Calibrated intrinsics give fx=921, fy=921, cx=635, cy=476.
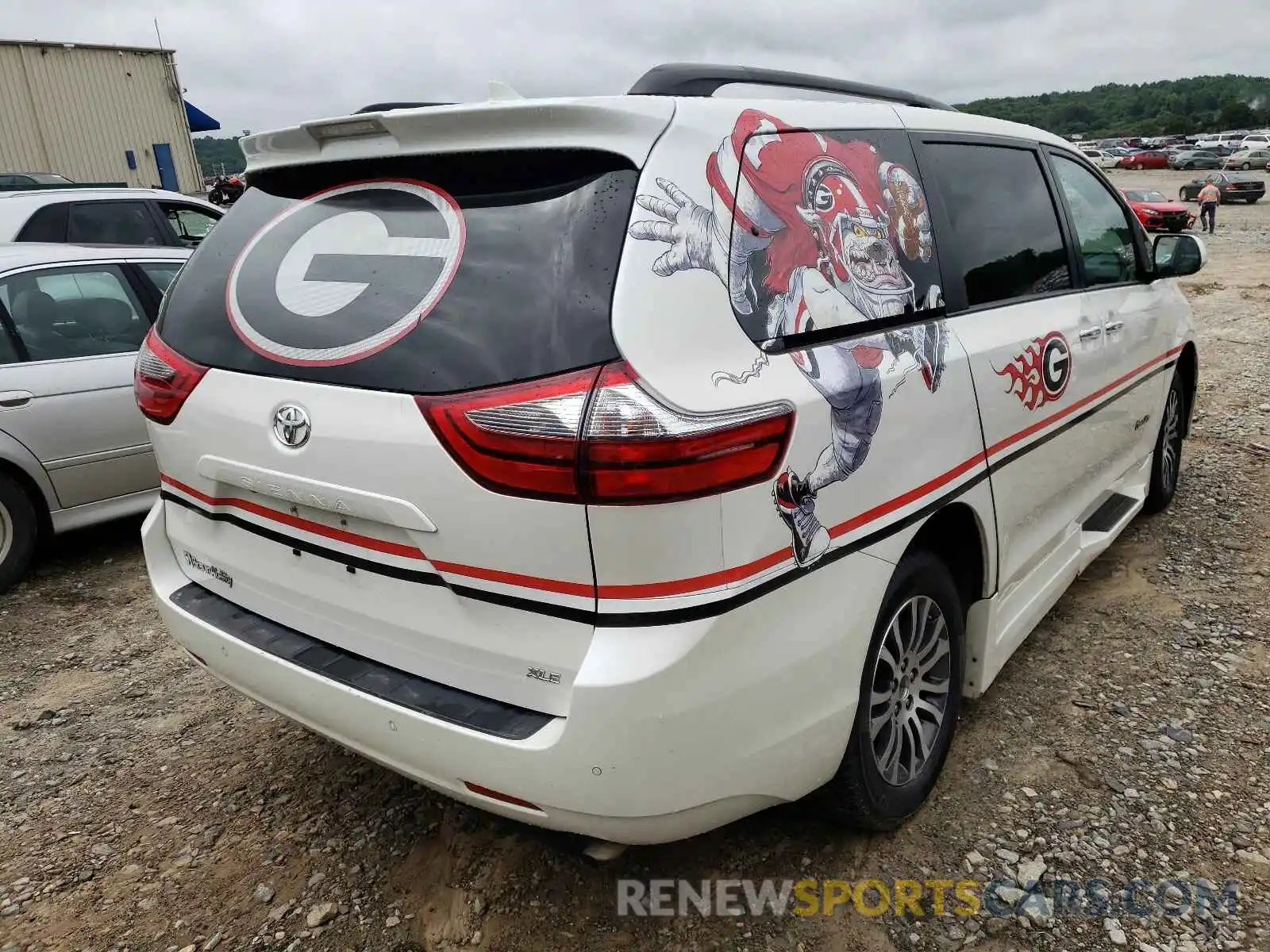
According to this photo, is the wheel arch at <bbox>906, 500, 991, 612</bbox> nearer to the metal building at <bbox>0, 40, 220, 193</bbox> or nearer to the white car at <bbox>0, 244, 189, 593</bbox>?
the white car at <bbox>0, 244, 189, 593</bbox>

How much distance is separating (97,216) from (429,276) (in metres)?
6.57

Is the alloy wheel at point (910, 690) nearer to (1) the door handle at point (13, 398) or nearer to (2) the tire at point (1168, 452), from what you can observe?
(2) the tire at point (1168, 452)

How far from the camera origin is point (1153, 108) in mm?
108500

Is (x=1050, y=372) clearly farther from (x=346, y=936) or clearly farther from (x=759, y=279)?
(x=346, y=936)

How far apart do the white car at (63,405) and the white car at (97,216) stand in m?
2.06

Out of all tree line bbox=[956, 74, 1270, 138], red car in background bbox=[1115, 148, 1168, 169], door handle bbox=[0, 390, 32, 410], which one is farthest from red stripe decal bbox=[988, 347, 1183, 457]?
tree line bbox=[956, 74, 1270, 138]

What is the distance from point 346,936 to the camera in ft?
7.27

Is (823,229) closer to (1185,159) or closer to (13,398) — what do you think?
(13,398)

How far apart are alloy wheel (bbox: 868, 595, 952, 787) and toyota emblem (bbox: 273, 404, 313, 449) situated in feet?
4.55

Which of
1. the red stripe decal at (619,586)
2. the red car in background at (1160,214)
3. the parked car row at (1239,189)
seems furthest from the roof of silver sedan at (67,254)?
the parked car row at (1239,189)

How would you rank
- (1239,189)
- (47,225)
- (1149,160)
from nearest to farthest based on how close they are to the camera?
(47,225)
(1239,189)
(1149,160)

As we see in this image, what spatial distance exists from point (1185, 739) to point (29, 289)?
17.2ft
